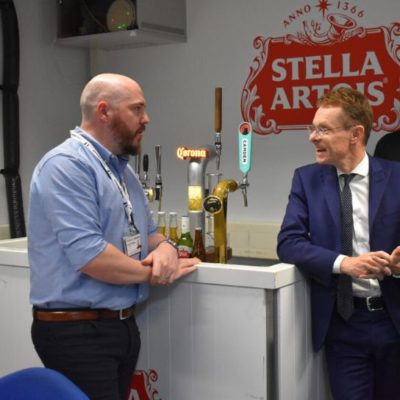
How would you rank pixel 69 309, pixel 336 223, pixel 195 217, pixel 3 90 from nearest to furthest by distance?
pixel 69 309 → pixel 336 223 → pixel 195 217 → pixel 3 90

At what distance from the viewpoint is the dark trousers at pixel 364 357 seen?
2.38m

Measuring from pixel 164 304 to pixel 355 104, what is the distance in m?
0.95

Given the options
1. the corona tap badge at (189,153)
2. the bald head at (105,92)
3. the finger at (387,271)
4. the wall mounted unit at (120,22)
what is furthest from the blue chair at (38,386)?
the wall mounted unit at (120,22)

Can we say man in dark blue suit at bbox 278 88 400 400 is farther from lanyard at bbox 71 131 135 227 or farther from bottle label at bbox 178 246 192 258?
lanyard at bbox 71 131 135 227

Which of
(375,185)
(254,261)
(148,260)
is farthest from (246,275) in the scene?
(254,261)

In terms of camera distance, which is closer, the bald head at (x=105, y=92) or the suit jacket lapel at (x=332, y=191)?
the bald head at (x=105, y=92)

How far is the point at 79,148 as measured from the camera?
7.09 feet

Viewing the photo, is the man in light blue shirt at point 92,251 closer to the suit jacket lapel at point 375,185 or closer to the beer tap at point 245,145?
the beer tap at point 245,145

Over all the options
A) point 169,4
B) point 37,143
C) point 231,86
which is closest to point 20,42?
point 37,143

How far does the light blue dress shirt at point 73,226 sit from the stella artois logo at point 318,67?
2.09 meters

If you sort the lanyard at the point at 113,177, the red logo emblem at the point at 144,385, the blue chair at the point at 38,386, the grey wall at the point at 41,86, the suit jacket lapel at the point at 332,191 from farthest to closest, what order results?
the grey wall at the point at 41,86 → the red logo emblem at the point at 144,385 → the suit jacket lapel at the point at 332,191 → the lanyard at the point at 113,177 → the blue chair at the point at 38,386

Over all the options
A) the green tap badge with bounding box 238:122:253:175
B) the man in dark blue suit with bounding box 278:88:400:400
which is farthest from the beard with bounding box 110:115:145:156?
the man in dark blue suit with bounding box 278:88:400:400

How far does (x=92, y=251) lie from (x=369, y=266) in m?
0.86

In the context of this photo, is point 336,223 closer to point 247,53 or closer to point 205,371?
point 205,371
